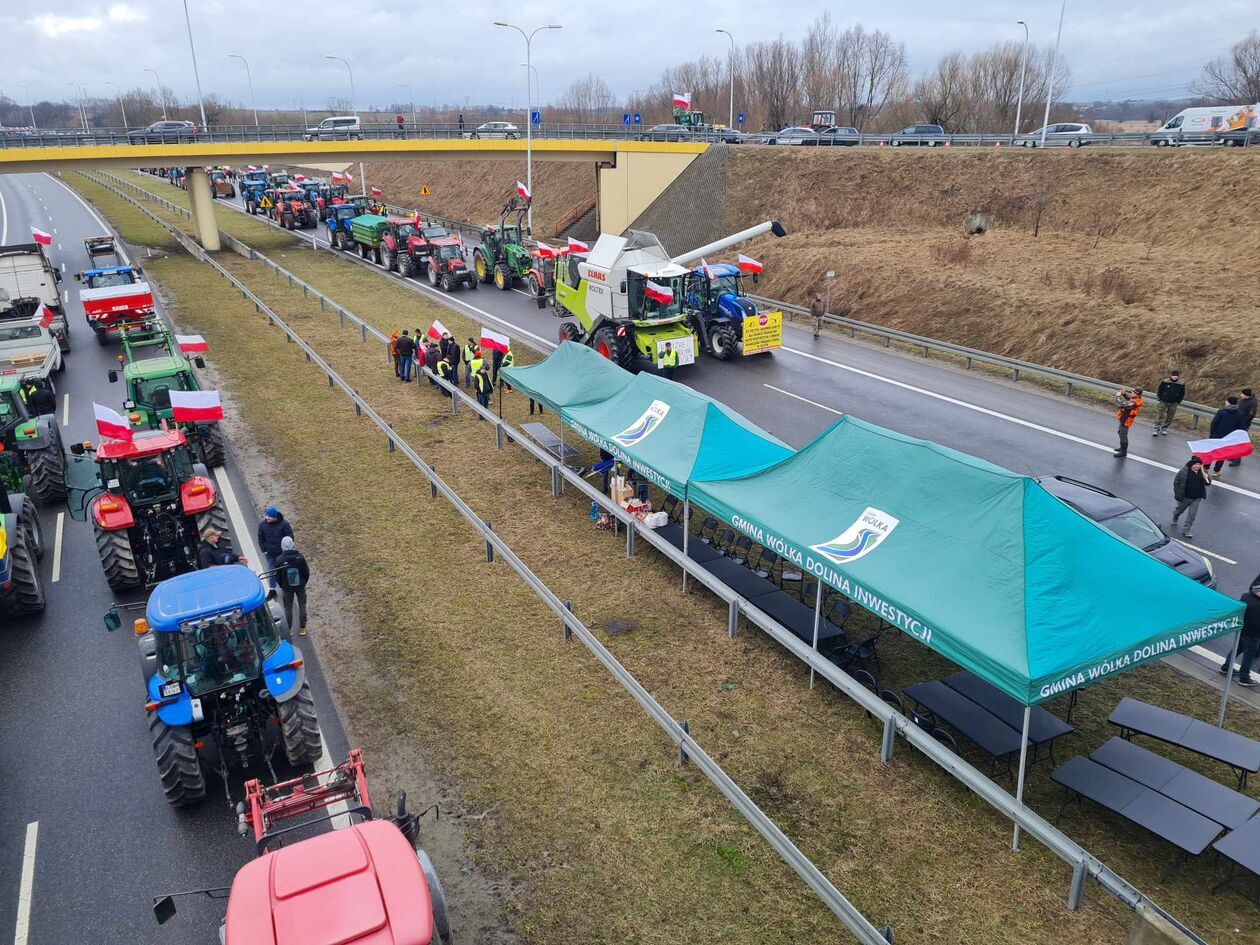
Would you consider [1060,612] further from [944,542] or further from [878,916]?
[878,916]

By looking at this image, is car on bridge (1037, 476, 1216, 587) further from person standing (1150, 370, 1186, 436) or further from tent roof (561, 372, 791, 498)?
person standing (1150, 370, 1186, 436)

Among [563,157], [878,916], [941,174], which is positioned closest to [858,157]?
[941,174]

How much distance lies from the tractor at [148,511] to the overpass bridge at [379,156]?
111ft

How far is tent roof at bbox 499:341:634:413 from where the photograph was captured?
53.0 feet

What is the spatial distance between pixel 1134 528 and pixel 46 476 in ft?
61.7

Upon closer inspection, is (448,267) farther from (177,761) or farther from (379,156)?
(177,761)

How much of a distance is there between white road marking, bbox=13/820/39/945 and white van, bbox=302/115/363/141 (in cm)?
4452

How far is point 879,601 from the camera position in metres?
9.43

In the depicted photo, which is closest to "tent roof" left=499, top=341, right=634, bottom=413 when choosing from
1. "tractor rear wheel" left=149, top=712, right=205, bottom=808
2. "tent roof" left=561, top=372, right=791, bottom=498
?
"tent roof" left=561, top=372, right=791, bottom=498

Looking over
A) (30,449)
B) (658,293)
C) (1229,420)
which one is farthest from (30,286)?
(1229,420)

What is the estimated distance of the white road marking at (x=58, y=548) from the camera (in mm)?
14023

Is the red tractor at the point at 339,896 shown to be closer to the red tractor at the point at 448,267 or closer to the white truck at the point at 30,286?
the white truck at the point at 30,286

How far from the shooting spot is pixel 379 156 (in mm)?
45625

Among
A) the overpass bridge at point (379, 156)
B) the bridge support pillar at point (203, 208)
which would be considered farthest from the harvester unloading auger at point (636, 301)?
the bridge support pillar at point (203, 208)
